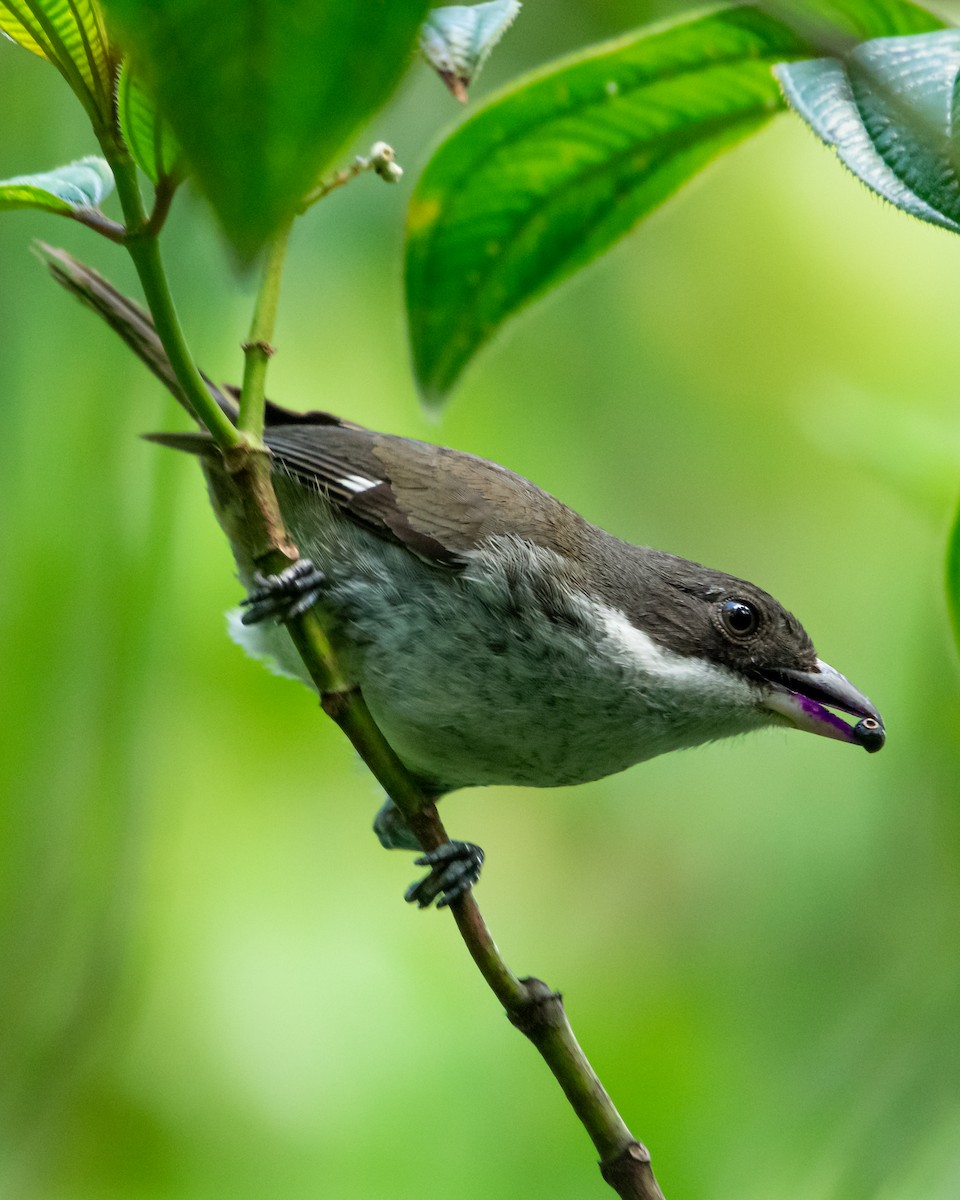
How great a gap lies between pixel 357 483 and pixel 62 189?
1590 mm

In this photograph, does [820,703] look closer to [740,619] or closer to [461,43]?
[740,619]

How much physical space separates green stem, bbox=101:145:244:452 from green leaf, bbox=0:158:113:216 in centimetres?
13

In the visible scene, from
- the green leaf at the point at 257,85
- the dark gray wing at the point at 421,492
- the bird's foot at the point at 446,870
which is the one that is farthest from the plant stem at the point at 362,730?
the dark gray wing at the point at 421,492

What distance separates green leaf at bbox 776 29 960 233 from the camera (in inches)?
59.1

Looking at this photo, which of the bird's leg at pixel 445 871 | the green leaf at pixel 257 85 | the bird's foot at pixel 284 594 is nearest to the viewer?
the green leaf at pixel 257 85

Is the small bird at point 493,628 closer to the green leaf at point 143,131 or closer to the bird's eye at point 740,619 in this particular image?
the bird's eye at point 740,619

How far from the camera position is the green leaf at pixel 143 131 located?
60.7 inches

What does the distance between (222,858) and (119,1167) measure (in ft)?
3.57

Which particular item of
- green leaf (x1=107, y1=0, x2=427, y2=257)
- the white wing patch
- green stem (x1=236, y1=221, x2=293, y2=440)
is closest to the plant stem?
green stem (x1=236, y1=221, x2=293, y2=440)

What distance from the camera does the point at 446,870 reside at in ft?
9.49

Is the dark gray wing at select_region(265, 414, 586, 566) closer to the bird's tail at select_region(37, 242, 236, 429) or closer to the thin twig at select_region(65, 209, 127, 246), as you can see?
the bird's tail at select_region(37, 242, 236, 429)

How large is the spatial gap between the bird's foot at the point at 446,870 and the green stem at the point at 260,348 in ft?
3.30

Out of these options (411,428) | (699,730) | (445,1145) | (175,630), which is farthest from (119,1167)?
(411,428)

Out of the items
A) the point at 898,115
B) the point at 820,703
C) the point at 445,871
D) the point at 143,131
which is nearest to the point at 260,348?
the point at 143,131
